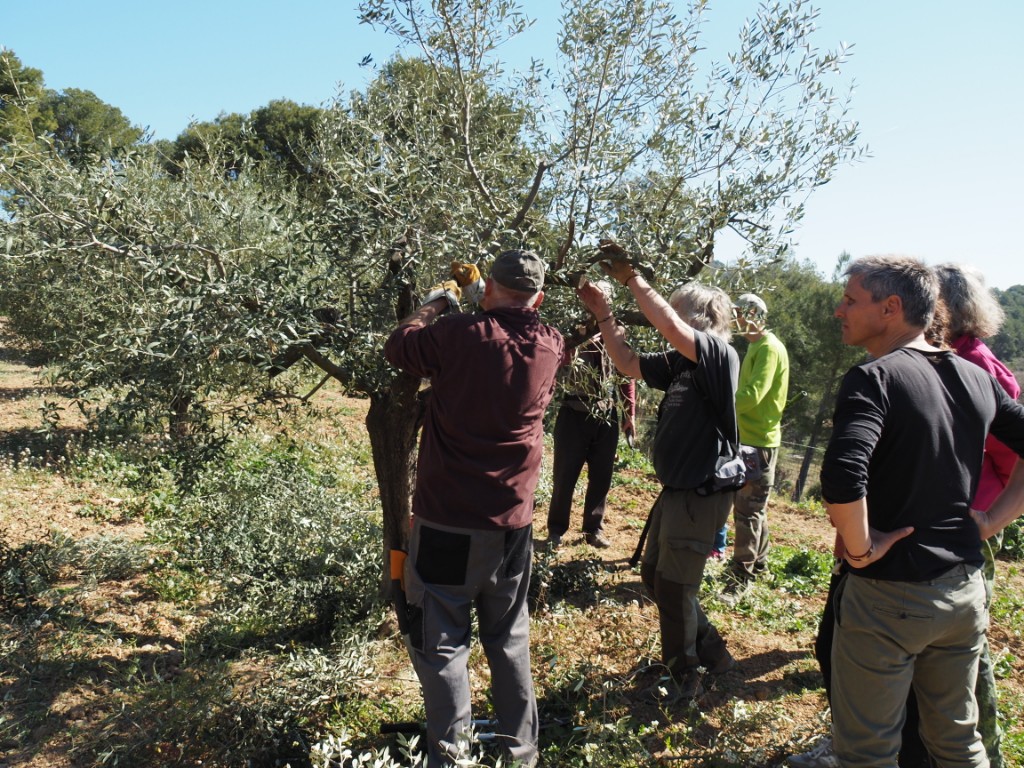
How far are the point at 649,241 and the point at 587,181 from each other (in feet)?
1.50

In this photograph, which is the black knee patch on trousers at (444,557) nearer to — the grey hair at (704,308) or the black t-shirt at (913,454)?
the black t-shirt at (913,454)

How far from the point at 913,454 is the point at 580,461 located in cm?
380

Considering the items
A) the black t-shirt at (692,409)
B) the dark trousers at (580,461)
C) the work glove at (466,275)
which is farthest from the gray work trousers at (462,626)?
the dark trousers at (580,461)

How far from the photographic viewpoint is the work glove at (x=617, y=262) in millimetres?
3451

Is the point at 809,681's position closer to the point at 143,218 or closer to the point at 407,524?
the point at 407,524

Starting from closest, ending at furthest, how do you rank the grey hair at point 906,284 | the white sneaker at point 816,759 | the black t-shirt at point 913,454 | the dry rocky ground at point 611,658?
1. the black t-shirt at point 913,454
2. the grey hair at point 906,284
3. the white sneaker at point 816,759
4. the dry rocky ground at point 611,658

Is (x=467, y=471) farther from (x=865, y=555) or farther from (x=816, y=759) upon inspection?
(x=816, y=759)

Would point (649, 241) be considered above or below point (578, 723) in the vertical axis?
above

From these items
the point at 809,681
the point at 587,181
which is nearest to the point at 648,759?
the point at 809,681

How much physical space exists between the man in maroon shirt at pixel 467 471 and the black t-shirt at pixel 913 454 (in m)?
1.20

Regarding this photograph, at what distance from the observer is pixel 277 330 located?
10.3 ft

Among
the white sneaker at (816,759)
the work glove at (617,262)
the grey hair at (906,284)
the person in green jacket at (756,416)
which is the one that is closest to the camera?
the grey hair at (906,284)

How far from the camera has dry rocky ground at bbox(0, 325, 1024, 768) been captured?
→ 144 inches

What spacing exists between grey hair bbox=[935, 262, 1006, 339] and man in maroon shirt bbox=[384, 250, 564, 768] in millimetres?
1729
